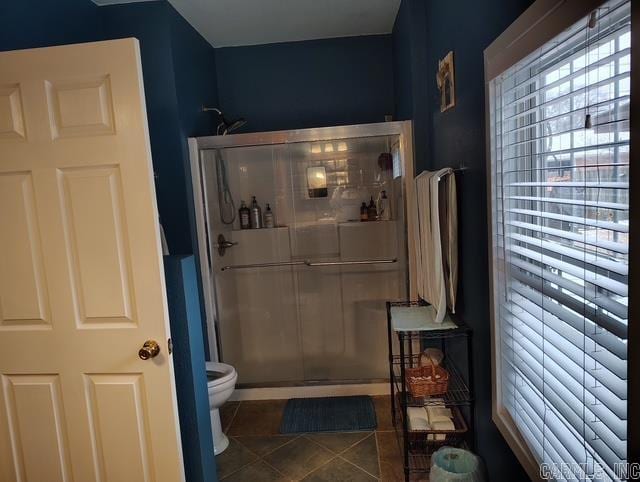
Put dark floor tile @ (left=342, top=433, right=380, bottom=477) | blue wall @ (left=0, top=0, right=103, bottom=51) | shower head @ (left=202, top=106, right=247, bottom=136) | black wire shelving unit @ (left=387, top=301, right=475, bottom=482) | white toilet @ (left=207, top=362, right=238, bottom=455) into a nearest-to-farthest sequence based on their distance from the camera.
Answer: blue wall @ (left=0, top=0, right=103, bottom=51)
black wire shelving unit @ (left=387, top=301, right=475, bottom=482)
dark floor tile @ (left=342, top=433, right=380, bottom=477)
white toilet @ (left=207, top=362, right=238, bottom=455)
shower head @ (left=202, top=106, right=247, bottom=136)

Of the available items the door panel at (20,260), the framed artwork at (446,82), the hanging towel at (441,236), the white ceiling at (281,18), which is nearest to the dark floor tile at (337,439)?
the hanging towel at (441,236)

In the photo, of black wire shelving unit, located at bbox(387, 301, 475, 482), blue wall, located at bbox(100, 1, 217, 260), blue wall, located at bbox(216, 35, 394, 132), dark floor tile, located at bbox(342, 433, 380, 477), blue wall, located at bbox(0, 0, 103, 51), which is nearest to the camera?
blue wall, located at bbox(0, 0, 103, 51)

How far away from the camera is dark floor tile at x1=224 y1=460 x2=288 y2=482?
2256mm

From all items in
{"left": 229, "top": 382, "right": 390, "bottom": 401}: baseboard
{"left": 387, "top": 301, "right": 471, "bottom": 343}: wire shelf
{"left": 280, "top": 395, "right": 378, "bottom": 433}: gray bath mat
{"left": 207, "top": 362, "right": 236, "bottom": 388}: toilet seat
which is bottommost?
{"left": 280, "top": 395, "right": 378, "bottom": 433}: gray bath mat

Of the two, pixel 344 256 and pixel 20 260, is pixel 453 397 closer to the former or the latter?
pixel 344 256

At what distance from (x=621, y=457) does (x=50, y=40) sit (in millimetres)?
2736

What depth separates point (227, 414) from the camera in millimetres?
2967

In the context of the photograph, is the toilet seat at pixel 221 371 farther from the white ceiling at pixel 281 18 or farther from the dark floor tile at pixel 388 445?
the white ceiling at pixel 281 18

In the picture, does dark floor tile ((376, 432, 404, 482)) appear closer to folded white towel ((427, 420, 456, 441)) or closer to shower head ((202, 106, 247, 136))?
folded white towel ((427, 420, 456, 441))

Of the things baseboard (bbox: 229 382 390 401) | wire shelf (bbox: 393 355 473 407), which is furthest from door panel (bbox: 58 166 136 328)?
baseboard (bbox: 229 382 390 401)

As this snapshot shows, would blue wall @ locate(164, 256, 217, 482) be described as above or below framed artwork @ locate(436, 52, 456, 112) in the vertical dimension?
below

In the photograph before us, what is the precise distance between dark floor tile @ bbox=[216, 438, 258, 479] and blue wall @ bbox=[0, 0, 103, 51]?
2.26 metres

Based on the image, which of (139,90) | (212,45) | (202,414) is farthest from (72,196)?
(212,45)

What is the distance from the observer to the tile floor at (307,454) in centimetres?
226
